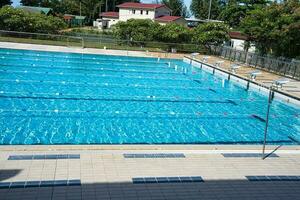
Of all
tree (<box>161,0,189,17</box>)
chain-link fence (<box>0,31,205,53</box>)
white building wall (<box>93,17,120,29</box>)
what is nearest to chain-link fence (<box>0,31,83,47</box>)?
chain-link fence (<box>0,31,205,53</box>)

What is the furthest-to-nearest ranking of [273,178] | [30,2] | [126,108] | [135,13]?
1. [30,2]
2. [135,13]
3. [126,108]
4. [273,178]

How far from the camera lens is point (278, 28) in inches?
960

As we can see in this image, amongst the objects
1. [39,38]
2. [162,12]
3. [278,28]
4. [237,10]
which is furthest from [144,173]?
[162,12]

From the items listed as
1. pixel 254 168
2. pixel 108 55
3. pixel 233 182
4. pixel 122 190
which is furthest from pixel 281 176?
pixel 108 55

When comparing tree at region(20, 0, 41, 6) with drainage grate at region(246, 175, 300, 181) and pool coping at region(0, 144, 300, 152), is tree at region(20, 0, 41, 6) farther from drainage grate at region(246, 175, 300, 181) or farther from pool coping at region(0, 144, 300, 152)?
drainage grate at region(246, 175, 300, 181)

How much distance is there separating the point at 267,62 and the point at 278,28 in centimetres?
241

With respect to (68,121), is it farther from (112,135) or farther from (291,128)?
(291,128)

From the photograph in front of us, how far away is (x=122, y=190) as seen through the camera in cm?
591

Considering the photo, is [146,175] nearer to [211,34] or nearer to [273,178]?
[273,178]

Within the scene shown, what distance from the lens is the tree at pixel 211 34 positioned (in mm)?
33188

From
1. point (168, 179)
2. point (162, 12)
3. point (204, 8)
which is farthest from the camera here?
point (204, 8)

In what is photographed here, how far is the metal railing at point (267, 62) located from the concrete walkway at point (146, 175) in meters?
14.9

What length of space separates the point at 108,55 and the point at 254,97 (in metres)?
13.4

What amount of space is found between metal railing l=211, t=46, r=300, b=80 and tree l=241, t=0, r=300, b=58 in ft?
4.88
